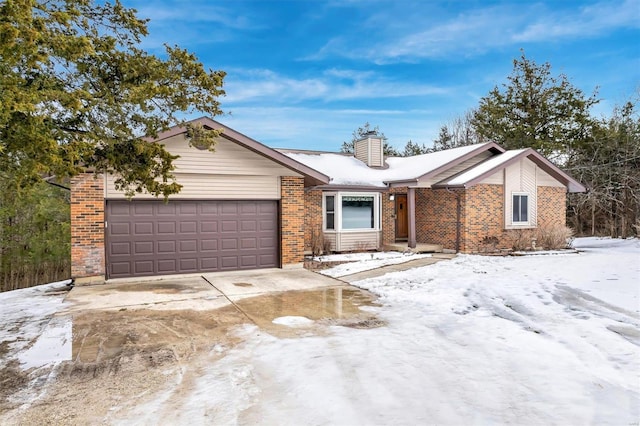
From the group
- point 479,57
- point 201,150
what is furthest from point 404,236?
point 479,57

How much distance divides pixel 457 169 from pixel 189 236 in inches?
454

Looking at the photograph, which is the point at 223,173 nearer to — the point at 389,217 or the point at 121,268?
Answer: the point at 121,268

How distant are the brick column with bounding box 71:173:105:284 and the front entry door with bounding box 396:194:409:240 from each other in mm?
12016

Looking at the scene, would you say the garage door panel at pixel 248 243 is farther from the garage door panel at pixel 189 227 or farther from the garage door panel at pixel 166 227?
the garage door panel at pixel 166 227

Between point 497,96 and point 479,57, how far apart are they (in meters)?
8.80

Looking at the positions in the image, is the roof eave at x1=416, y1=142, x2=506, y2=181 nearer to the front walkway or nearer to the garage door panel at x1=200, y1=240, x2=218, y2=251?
the front walkway

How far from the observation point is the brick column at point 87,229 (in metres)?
10.2

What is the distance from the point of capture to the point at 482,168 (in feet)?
54.3

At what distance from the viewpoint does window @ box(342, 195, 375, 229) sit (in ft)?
54.2

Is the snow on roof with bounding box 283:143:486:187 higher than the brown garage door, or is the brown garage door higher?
the snow on roof with bounding box 283:143:486:187

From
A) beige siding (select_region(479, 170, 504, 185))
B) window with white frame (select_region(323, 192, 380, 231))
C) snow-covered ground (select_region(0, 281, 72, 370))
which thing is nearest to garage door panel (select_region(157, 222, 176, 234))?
snow-covered ground (select_region(0, 281, 72, 370))

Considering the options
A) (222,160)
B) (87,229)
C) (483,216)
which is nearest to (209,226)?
(222,160)

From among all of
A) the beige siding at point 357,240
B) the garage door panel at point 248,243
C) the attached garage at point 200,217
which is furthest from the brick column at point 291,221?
the beige siding at point 357,240

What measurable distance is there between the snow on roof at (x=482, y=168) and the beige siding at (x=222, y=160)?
715 centimetres
